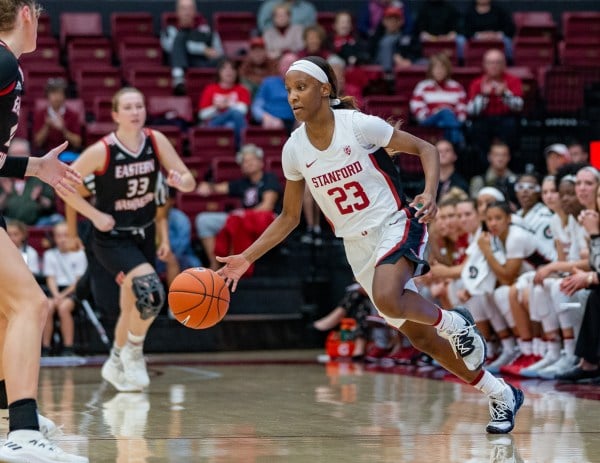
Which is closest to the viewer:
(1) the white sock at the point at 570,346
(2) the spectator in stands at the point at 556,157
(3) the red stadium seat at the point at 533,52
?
(1) the white sock at the point at 570,346

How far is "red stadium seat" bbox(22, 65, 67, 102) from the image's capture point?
46.9 feet

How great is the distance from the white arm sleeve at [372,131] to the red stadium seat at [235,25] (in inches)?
417

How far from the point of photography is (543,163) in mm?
12961

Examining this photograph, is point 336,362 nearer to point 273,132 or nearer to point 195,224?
point 195,224

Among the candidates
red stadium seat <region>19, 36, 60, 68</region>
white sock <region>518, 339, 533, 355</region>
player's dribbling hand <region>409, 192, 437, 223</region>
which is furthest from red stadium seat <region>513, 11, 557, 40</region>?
player's dribbling hand <region>409, 192, 437, 223</region>

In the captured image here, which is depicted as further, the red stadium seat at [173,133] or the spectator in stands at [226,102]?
the spectator in stands at [226,102]

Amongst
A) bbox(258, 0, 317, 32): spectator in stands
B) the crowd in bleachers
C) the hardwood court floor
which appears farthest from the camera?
bbox(258, 0, 317, 32): spectator in stands

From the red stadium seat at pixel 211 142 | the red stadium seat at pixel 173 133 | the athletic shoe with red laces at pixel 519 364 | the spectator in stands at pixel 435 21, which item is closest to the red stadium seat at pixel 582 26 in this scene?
the spectator in stands at pixel 435 21

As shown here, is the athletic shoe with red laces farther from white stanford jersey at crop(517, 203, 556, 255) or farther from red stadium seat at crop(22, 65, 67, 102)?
red stadium seat at crop(22, 65, 67, 102)

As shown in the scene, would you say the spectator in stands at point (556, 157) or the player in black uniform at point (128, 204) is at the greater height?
the spectator in stands at point (556, 157)

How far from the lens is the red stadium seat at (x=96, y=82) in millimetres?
14391

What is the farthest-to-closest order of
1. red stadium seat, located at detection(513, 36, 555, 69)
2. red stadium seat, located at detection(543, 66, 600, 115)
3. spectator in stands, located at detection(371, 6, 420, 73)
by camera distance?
1. red stadium seat, located at detection(513, 36, 555, 69)
2. spectator in stands, located at detection(371, 6, 420, 73)
3. red stadium seat, located at detection(543, 66, 600, 115)

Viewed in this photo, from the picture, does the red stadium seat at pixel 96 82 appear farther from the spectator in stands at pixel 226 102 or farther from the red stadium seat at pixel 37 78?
the spectator in stands at pixel 226 102

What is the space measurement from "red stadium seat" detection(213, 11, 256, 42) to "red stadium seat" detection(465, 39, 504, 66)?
3024 millimetres
